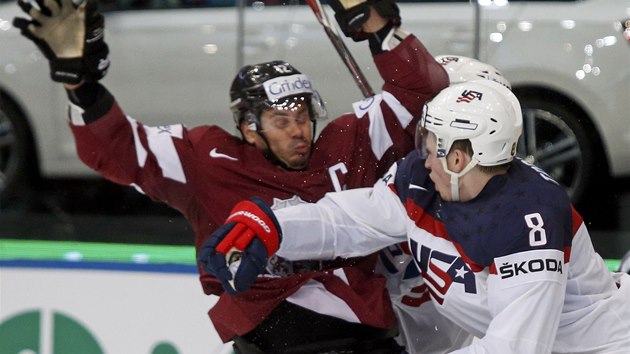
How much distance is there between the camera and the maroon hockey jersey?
2.68 metres

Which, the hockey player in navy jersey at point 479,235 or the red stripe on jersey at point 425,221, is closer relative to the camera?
the hockey player in navy jersey at point 479,235

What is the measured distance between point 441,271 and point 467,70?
49 cm

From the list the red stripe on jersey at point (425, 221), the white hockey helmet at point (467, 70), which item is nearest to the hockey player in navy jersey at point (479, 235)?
the red stripe on jersey at point (425, 221)

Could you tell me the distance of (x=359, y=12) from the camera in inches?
104

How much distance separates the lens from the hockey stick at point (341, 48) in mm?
2818

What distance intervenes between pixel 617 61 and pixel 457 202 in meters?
0.82

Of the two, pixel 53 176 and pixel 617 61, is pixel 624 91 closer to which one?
pixel 617 61

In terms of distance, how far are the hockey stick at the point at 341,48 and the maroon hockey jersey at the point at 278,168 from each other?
0.24 feet

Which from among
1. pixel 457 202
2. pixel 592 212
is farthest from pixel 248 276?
pixel 592 212

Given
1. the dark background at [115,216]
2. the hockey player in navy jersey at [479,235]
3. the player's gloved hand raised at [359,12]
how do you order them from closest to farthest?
the hockey player in navy jersey at [479,235] < the player's gloved hand raised at [359,12] < the dark background at [115,216]

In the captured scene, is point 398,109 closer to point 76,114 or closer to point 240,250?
point 240,250

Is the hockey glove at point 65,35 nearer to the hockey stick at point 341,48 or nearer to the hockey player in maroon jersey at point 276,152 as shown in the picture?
the hockey player in maroon jersey at point 276,152

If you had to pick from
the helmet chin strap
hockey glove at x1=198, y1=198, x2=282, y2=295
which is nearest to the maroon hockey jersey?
hockey glove at x1=198, y1=198, x2=282, y2=295

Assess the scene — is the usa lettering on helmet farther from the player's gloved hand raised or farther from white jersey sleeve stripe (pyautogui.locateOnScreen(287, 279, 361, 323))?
white jersey sleeve stripe (pyautogui.locateOnScreen(287, 279, 361, 323))
